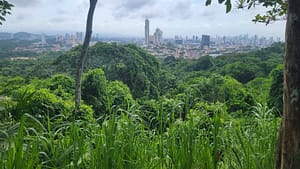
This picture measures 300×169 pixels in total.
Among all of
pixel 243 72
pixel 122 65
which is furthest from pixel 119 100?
pixel 243 72

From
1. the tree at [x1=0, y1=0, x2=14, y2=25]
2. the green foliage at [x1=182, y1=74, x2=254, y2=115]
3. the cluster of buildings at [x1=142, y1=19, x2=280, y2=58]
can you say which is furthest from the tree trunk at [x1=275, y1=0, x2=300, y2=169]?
the cluster of buildings at [x1=142, y1=19, x2=280, y2=58]

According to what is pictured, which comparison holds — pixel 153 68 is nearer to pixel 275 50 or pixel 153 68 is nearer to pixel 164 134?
pixel 275 50

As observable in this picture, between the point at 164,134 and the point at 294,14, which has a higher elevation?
the point at 294,14

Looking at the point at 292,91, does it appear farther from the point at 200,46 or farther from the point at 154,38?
the point at 200,46

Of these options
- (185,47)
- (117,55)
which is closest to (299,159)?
(117,55)

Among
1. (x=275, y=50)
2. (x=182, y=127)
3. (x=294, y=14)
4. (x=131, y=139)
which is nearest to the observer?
(x=294, y=14)

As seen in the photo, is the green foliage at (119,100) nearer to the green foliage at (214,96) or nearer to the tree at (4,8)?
the green foliage at (214,96)

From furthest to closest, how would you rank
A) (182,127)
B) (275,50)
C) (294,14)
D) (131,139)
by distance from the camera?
(275,50) → (182,127) → (131,139) → (294,14)
